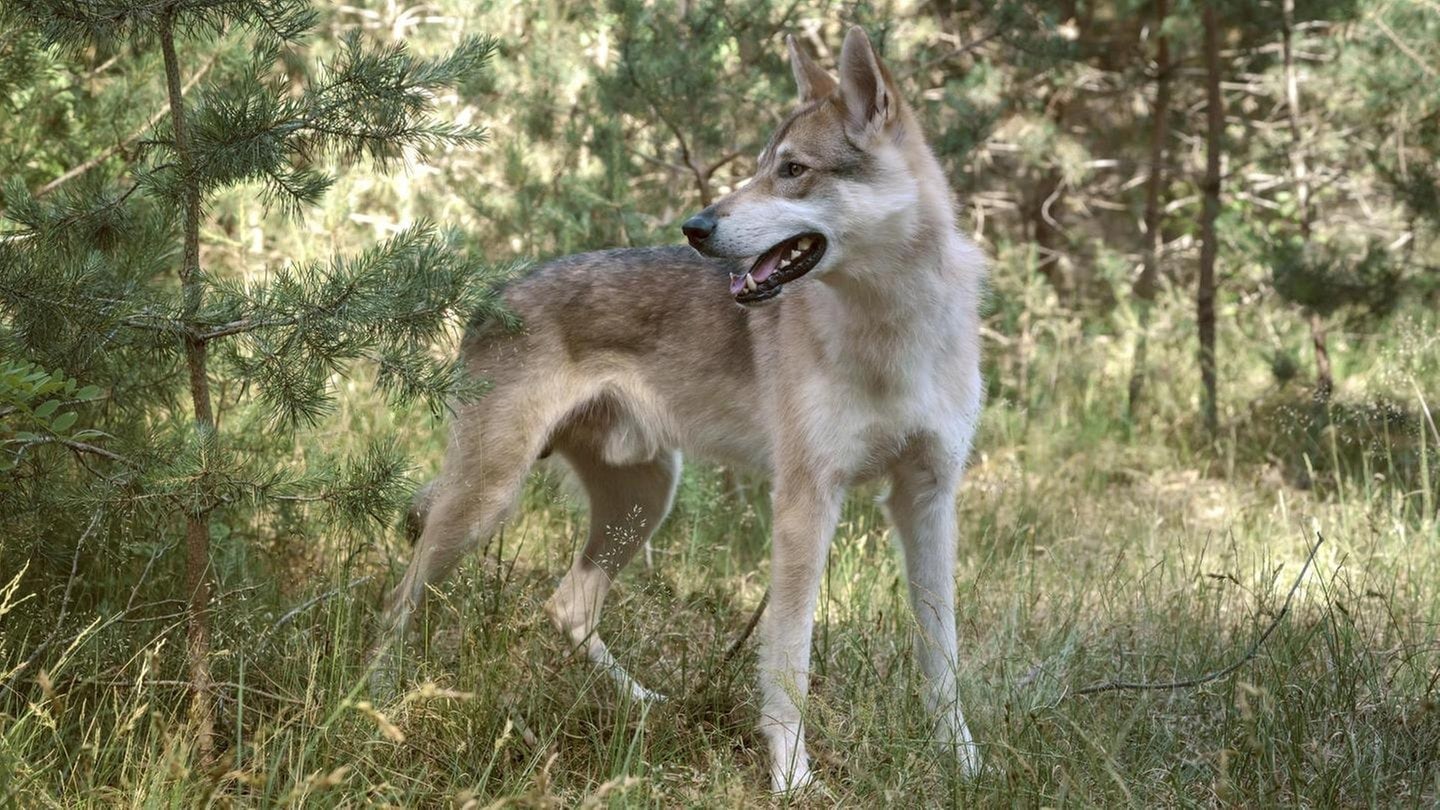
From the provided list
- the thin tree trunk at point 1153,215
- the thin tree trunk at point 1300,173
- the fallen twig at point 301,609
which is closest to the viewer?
the fallen twig at point 301,609

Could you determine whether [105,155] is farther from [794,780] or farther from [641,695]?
[794,780]

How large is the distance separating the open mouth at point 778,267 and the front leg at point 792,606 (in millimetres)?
576

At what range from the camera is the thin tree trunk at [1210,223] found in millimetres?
7422

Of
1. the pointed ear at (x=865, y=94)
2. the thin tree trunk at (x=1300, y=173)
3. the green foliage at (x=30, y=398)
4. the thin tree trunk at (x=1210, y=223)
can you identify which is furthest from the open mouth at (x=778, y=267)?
the thin tree trunk at (x=1210, y=223)

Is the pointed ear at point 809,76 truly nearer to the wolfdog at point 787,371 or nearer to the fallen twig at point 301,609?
the wolfdog at point 787,371

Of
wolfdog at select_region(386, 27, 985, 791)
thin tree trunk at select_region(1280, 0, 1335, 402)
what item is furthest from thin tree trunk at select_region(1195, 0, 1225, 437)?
wolfdog at select_region(386, 27, 985, 791)

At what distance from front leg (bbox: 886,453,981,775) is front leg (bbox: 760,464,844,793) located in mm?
281

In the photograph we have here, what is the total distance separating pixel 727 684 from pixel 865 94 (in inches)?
70.8

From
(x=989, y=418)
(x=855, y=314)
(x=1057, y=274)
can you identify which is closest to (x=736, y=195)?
(x=855, y=314)

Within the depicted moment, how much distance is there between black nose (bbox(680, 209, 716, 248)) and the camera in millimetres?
3582

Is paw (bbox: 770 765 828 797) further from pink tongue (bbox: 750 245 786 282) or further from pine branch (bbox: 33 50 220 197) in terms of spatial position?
pine branch (bbox: 33 50 220 197)

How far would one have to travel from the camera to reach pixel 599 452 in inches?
185

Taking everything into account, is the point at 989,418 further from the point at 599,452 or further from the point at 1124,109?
the point at 1124,109

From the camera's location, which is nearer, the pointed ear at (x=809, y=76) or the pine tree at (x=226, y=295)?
the pine tree at (x=226, y=295)
